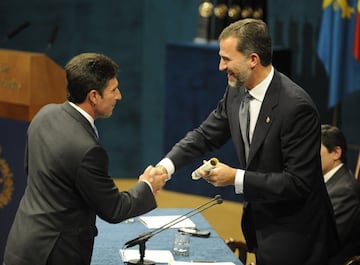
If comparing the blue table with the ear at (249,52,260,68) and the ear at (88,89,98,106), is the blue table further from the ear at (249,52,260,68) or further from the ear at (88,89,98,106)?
the ear at (249,52,260,68)

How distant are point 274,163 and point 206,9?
4.63 meters

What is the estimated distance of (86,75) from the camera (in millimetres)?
3418

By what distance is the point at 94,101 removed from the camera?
346 cm

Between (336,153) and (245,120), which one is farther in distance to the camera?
(336,153)

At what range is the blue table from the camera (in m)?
3.89

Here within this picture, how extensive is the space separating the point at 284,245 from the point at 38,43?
19.7 ft

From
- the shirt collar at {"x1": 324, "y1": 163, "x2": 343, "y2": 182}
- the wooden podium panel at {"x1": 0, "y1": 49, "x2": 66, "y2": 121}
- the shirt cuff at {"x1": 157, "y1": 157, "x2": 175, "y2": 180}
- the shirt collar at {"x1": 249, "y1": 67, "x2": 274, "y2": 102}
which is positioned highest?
the shirt collar at {"x1": 249, "y1": 67, "x2": 274, "y2": 102}

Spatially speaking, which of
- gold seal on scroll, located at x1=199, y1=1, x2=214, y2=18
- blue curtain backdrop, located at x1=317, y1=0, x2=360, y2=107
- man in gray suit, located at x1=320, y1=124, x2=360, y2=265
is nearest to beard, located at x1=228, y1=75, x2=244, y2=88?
man in gray suit, located at x1=320, y1=124, x2=360, y2=265

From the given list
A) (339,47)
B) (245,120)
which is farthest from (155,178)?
(339,47)

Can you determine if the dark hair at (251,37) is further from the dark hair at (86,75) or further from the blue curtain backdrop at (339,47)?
the blue curtain backdrop at (339,47)

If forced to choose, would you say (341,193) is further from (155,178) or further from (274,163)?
(155,178)

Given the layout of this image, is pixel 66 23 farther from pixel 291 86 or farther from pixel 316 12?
pixel 291 86

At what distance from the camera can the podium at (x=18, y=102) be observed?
5488 millimetres

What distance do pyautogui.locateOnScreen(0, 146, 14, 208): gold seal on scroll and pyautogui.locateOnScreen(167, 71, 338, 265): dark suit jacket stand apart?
214cm
